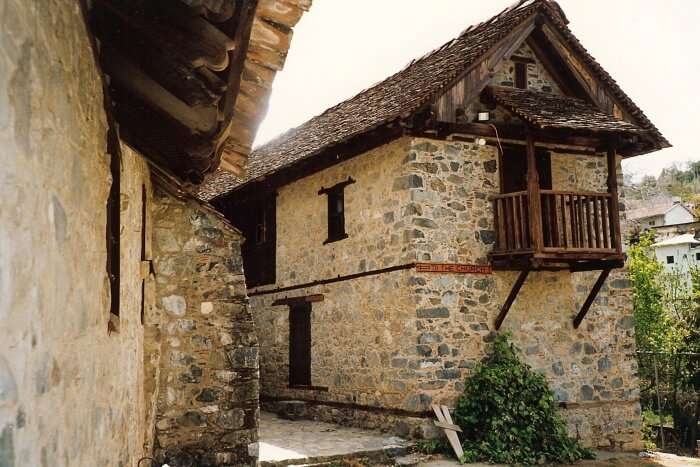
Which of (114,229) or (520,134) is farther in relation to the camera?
(520,134)

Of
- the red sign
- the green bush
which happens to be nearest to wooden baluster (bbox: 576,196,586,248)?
the red sign

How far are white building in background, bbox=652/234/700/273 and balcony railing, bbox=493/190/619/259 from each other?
3662cm

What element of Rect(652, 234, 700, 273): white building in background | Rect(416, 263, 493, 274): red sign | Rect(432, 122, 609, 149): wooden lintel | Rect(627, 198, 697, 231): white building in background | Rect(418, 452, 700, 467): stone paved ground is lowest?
Rect(418, 452, 700, 467): stone paved ground

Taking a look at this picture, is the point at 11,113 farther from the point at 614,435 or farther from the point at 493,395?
the point at 614,435

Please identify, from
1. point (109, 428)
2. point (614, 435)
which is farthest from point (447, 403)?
point (109, 428)

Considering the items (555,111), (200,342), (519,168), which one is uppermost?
(555,111)

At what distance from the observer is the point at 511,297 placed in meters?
10.9

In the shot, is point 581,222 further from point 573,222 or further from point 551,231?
point 551,231

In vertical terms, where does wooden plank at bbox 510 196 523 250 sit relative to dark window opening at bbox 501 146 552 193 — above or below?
below

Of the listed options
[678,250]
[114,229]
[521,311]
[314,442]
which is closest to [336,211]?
[521,311]

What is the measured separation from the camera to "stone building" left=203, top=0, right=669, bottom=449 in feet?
35.4

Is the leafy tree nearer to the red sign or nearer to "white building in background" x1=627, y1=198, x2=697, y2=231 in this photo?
the red sign

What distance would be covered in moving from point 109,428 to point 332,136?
9.50 meters

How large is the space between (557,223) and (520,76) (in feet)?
10.1
